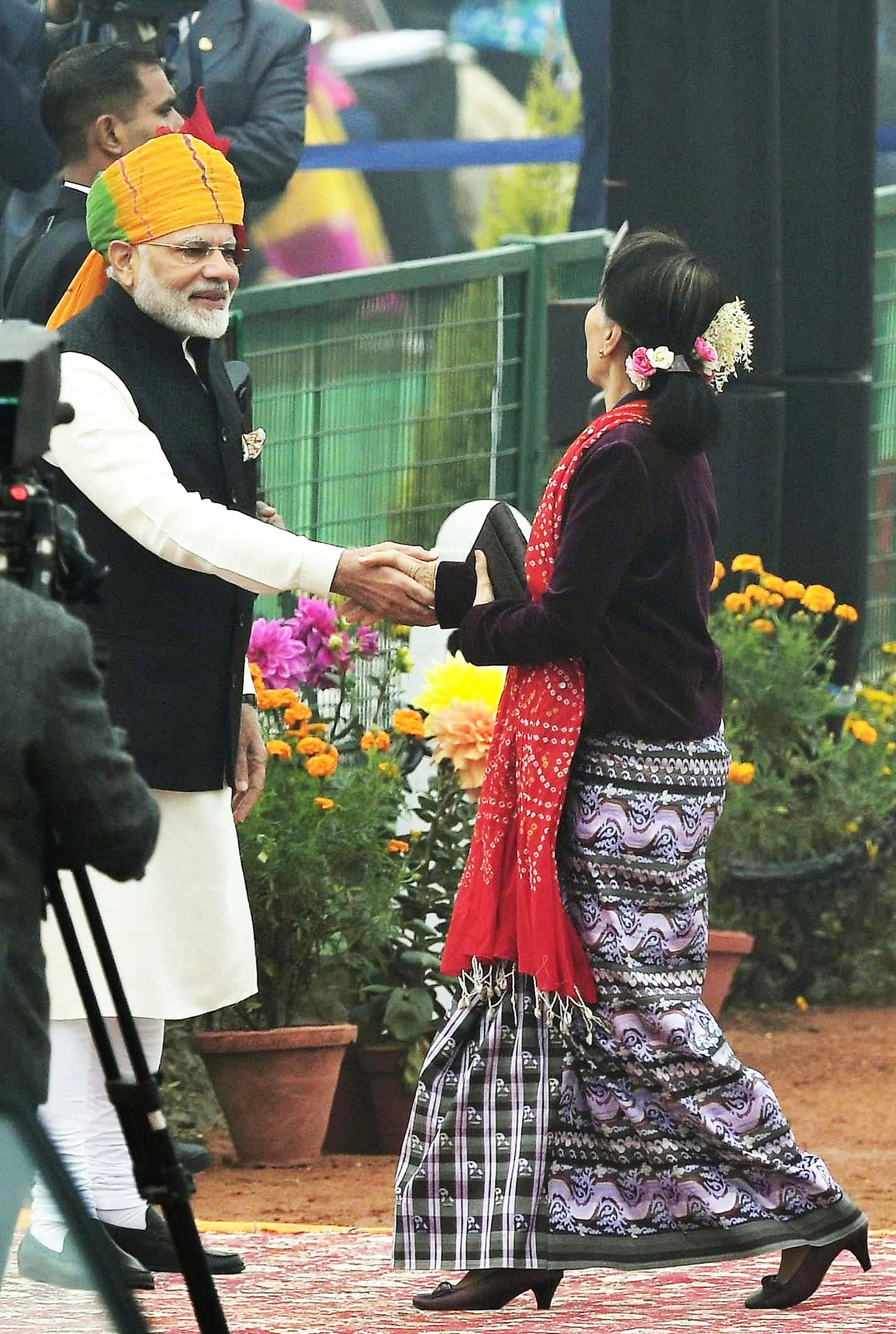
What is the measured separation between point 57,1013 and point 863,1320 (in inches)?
56.4

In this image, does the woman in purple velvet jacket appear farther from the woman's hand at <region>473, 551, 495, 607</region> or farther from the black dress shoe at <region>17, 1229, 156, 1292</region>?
the black dress shoe at <region>17, 1229, 156, 1292</region>

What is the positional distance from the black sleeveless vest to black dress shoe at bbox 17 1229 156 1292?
1.92 metres

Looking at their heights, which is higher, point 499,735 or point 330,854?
point 499,735

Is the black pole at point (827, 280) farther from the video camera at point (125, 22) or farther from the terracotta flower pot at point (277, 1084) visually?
the terracotta flower pot at point (277, 1084)

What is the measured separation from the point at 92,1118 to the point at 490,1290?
778 millimetres

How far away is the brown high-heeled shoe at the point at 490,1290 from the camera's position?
4.36 metres

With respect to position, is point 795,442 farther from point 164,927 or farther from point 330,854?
point 164,927

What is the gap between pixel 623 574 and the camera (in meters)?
4.30

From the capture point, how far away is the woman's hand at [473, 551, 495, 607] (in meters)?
4.46

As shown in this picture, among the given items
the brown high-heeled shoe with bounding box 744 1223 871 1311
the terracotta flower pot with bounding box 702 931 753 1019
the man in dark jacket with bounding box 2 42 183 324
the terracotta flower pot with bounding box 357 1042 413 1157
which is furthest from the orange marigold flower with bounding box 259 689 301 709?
the brown high-heeled shoe with bounding box 744 1223 871 1311

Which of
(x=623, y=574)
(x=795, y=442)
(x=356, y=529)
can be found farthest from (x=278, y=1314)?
(x=795, y=442)

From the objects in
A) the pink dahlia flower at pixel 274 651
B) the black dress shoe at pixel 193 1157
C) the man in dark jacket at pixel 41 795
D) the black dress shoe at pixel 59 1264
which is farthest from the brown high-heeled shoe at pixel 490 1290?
the pink dahlia flower at pixel 274 651

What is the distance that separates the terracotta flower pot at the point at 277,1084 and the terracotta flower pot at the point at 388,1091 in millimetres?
173

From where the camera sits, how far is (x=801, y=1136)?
6.49 metres
